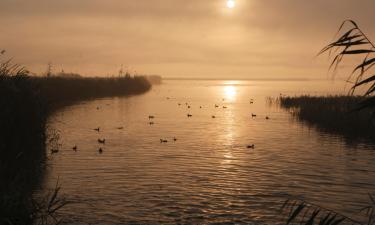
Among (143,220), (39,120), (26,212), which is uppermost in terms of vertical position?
(39,120)

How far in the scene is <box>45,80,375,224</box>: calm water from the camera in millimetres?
15992

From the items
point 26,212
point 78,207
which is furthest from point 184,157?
point 26,212

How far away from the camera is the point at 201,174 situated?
2230 centimetres

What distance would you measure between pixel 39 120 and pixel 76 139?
10.2m

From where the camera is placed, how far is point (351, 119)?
3975 cm

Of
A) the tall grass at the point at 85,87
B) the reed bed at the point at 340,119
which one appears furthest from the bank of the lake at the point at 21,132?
the tall grass at the point at 85,87

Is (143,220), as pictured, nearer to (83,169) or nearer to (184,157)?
(83,169)

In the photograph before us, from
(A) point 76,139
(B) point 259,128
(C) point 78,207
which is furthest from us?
(B) point 259,128

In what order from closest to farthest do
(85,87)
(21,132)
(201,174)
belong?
(21,132), (201,174), (85,87)

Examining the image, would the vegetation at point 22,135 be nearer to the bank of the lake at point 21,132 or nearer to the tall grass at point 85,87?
the bank of the lake at point 21,132

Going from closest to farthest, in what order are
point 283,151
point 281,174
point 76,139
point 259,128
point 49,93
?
point 281,174, point 283,151, point 76,139, point 259,128, point 49,93

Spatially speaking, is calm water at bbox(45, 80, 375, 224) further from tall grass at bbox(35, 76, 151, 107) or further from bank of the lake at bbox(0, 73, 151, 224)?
tall grass at bbox(35, 76, 151, 107)

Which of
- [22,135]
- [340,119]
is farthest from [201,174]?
[340,119]

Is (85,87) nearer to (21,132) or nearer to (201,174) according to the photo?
(21,132)
